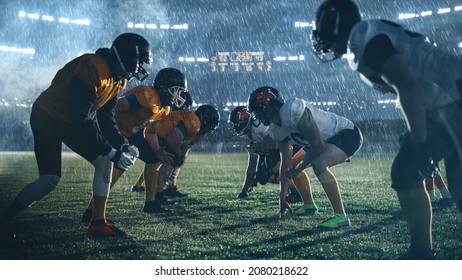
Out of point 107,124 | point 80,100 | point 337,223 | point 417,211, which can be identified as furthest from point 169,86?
point 417,211

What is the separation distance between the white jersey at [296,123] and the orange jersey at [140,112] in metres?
1.07

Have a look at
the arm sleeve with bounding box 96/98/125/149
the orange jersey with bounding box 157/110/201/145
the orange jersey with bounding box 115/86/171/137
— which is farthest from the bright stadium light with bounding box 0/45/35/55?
the arm sleeve with bounding box 96/98/125/149

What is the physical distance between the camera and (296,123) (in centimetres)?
311

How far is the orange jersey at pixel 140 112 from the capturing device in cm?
356

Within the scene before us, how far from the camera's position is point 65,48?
82.1ft

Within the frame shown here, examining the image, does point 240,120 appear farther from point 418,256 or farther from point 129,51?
point 418,256

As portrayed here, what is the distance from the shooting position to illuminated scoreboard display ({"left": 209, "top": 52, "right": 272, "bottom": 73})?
29.0 meters

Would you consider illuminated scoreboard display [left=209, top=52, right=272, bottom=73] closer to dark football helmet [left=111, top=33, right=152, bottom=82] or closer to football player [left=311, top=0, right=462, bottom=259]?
dark football helmet [left=111, top=33, right=152, bottom=82]

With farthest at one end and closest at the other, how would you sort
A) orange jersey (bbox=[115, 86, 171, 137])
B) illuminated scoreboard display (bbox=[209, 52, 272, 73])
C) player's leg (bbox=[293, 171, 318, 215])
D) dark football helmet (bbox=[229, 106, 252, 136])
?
illuminated scoreboard display (bbox=[209, 52, 272, 73])
dark football helmet (bbox=[229, 106, 252, 136])
player's leg (bbox=[293, 171, 318, 215])
orange jersey (bbox=[115, 86, 171, 137])

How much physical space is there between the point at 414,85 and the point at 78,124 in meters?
2.03

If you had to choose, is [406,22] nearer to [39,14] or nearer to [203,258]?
[39,14]

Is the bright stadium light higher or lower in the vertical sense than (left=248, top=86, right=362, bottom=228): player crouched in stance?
lower

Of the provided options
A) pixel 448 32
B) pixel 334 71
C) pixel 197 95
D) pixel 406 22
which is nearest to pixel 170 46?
pixel 197 95

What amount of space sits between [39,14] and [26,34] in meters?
2.42
